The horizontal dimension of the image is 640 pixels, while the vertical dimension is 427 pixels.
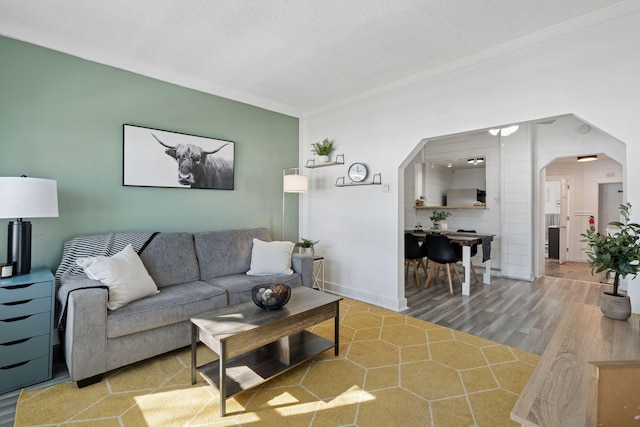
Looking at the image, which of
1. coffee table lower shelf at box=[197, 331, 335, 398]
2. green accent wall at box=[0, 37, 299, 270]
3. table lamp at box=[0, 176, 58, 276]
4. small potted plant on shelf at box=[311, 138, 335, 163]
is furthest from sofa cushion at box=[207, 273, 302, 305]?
small potted plant on shelf at box=[311, 138, 335, 163]

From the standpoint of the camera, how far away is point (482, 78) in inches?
115

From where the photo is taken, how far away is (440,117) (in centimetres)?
322

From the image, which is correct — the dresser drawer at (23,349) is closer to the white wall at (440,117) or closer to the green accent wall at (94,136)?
the green accent wall at (94,136)

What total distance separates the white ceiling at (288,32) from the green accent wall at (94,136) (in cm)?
19

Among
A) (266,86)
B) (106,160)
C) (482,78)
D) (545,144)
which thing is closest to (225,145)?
(266,86)

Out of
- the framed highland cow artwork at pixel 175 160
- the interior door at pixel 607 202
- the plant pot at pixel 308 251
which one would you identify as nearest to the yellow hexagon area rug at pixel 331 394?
the plant pot at pixel 308 251

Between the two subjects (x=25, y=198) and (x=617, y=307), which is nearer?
(x=617, y=307)

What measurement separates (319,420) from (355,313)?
5.76 ft

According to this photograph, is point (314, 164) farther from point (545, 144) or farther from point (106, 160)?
point (545, 144)

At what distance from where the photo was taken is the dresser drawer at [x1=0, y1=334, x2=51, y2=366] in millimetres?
1960

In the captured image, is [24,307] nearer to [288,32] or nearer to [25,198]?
[25,198]

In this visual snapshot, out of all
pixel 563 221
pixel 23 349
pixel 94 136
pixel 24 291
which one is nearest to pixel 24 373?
pixel 23 349

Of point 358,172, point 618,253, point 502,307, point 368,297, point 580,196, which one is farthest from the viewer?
point 580,196

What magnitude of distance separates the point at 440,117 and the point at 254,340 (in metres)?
2.85
